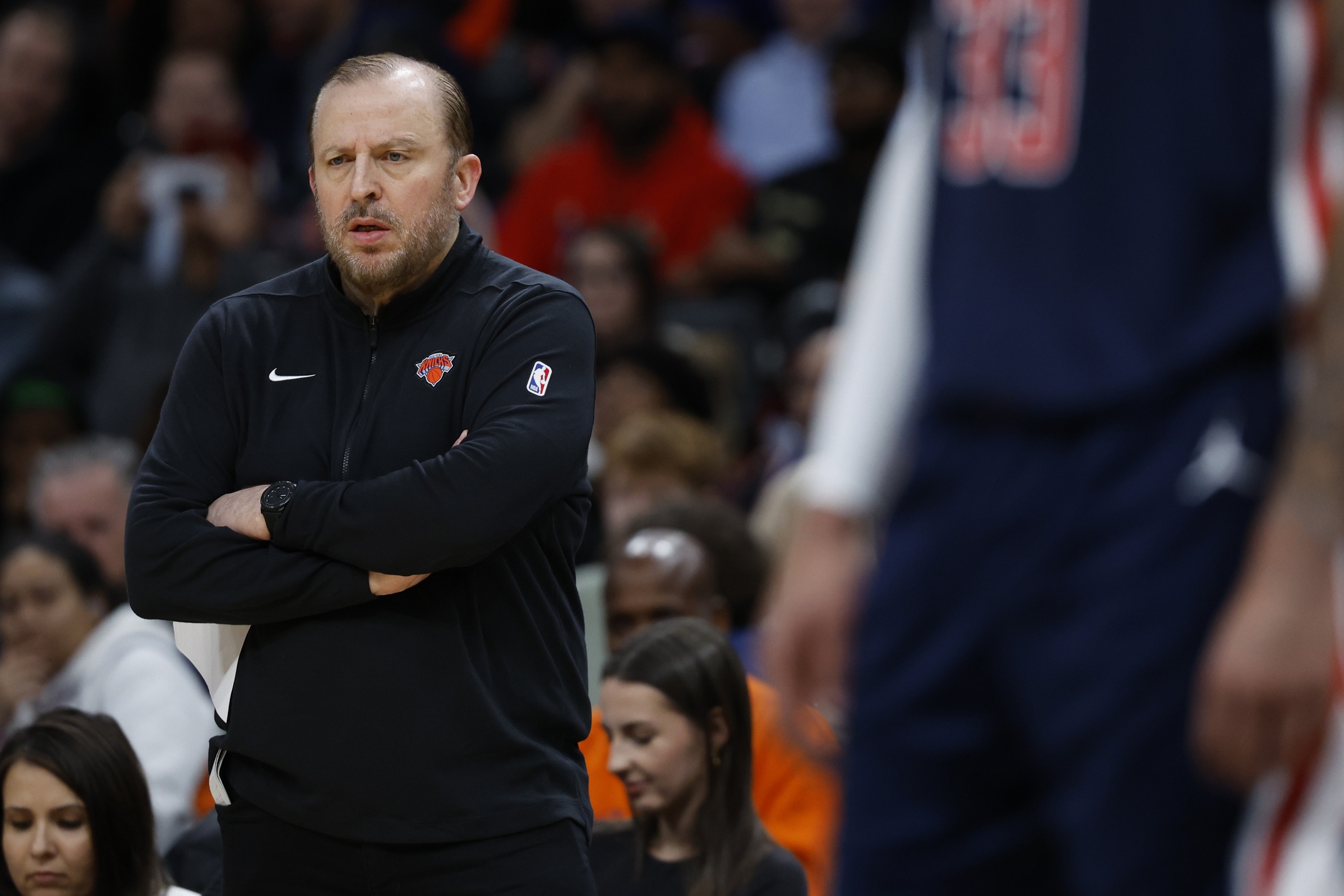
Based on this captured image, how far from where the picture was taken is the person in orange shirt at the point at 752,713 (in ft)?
14.5

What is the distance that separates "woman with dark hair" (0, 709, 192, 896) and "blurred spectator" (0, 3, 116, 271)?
5.81 m

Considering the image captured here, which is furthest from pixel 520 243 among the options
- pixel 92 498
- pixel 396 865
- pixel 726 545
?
pixel 396 865

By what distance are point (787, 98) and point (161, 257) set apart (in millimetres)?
3163

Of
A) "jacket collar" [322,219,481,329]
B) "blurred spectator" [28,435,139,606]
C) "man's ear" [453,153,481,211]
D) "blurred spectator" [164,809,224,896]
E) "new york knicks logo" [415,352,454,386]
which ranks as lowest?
"blurred spectator" [164,809,224,896]

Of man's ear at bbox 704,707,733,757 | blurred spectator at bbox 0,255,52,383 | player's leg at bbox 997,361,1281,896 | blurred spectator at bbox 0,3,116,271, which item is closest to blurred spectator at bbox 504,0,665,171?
blurred spectator at bbox 0,3,116,271

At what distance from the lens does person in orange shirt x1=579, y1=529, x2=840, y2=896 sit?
4.43m

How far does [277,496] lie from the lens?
300 centimetres

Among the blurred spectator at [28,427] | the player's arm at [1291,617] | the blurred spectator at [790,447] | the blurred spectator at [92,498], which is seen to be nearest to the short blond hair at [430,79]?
the player's arm at [1291,617]

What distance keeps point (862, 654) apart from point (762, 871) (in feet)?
7.30

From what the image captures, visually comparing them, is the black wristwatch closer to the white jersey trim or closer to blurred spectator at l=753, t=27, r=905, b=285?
the white jersey trim

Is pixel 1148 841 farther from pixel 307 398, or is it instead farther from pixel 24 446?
pixel 24 446

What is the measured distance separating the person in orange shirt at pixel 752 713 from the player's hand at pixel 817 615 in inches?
89.6

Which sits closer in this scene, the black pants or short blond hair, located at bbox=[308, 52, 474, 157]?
the black pants

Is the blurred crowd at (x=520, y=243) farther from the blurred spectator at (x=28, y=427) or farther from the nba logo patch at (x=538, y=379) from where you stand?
the nba logo patch at (x=538, y=379)
